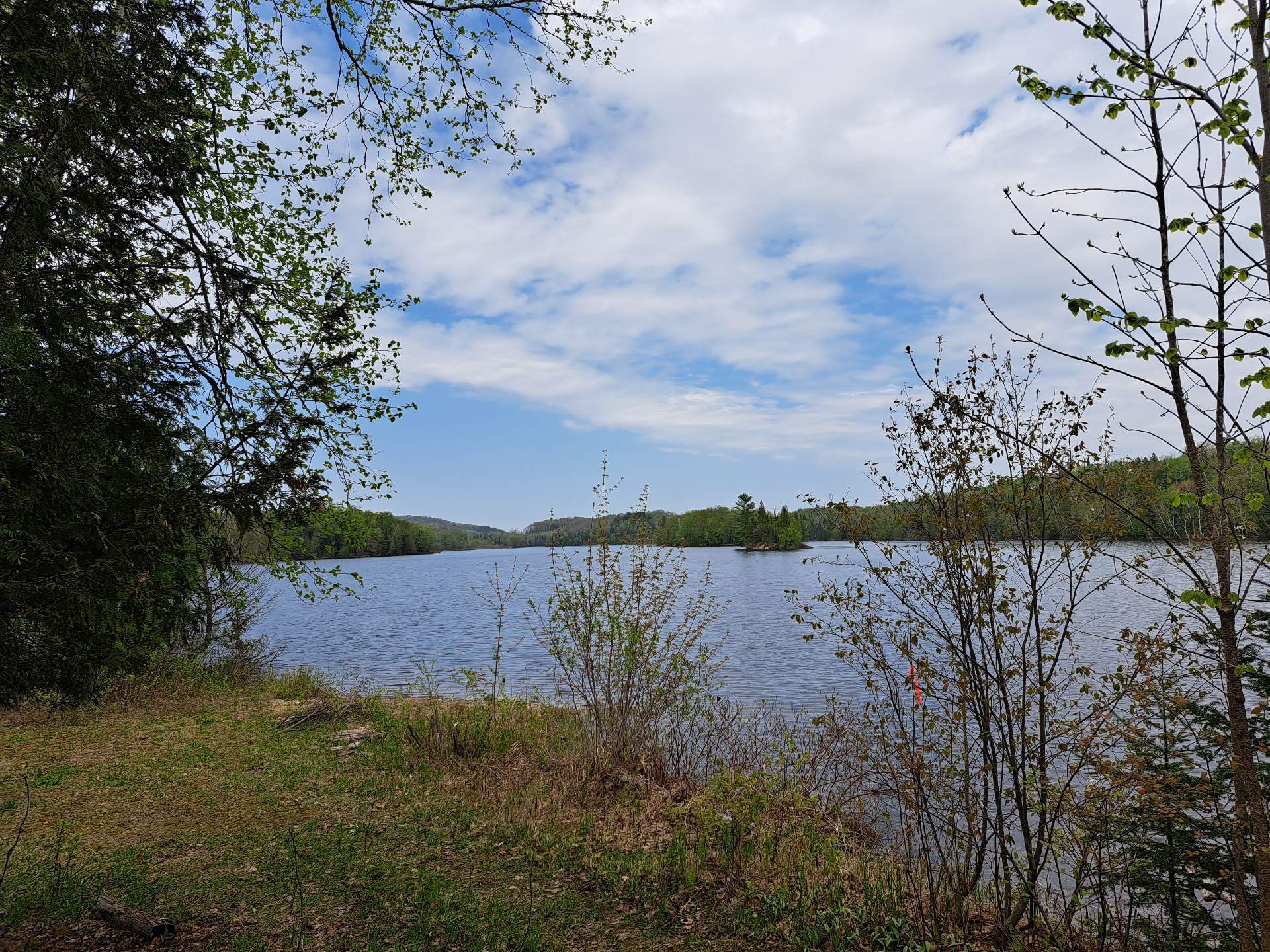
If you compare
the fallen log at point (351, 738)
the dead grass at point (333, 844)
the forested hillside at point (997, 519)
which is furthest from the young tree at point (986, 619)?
the fallen log at point (351, 738)

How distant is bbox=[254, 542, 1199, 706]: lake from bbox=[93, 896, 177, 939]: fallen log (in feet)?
11.3

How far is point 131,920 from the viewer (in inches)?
159

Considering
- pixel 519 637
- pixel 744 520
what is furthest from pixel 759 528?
pixel 519 637

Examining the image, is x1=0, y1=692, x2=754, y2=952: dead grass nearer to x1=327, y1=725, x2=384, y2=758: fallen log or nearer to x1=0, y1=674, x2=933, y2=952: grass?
x1=0, y1=674, x2=933, y2=952: grass

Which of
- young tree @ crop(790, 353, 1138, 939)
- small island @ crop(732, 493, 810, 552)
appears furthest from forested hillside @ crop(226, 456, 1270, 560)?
small island @ crop(732, 493, 810, 552)

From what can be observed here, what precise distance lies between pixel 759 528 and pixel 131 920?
8794 cm

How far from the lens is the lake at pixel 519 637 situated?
1434 centimetres

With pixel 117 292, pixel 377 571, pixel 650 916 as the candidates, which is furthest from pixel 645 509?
pixel 377 571

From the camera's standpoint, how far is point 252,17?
5.92 meters

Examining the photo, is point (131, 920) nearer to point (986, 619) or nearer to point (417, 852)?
point (417, 852)

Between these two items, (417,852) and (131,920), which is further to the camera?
(417,852)

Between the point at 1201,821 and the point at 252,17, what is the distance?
8938 millimetres

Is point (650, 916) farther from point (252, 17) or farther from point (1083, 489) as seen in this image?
point (252, 17)

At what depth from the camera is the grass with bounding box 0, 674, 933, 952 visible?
176 inches
